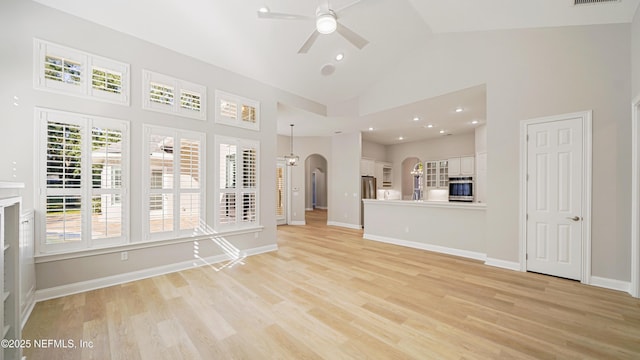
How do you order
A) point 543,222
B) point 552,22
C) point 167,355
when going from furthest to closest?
1. point 543,222
2. point 552,22
3. point 167,355

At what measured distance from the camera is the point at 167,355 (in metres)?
1.97

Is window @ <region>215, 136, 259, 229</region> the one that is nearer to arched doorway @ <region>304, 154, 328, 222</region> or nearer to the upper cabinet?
the upper cabinet

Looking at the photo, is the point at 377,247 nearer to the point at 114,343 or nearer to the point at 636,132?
the point at 636,132

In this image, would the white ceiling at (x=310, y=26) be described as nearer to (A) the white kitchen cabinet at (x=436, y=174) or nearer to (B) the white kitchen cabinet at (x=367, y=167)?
(B) the white kitchen cabinet at (x=367, y=167)

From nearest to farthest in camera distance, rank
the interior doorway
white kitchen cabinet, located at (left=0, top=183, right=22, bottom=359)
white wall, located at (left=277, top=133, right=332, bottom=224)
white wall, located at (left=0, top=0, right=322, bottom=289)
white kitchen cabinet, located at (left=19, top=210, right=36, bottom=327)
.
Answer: white kitchen cabinet, located at (left=0, top=183, right=22, bottom=359) < white kitchen cabinet, located at (left=19, top=210, right=36, bottom=327) < white wall, located at (left=0, top=0, right=322, bottom=289) < the interior doorway < white wall, located at (left=277, top=133, right=332, bottom=224)

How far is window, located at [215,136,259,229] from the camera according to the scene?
442 cm

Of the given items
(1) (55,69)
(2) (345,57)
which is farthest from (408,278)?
(1) (55,69)

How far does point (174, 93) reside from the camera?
389cm

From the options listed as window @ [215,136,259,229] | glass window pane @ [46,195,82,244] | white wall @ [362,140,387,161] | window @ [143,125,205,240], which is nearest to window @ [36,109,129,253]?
glass window pane @ [46,195,82,244]

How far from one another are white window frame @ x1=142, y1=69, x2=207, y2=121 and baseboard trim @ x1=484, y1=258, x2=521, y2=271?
5529 millimetres

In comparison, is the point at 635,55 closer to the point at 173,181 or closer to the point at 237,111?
the point at 237,111

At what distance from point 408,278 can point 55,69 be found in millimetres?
5407

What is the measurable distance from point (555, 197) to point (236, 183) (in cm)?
528

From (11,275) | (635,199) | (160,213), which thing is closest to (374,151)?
(635,199)
